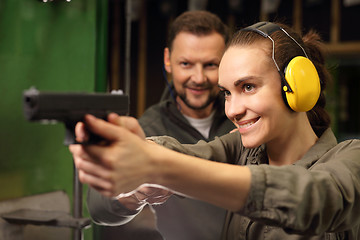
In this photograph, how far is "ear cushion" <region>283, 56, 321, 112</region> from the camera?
849 millimetres

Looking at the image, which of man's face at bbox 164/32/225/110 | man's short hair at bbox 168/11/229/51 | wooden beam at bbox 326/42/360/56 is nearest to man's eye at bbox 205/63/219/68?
man's face at bbox 164/32/225/110

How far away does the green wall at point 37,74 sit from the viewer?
945 millimetres

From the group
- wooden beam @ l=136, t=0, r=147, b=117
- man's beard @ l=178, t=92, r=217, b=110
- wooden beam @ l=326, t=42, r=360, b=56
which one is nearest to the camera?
man's beard @ l=178, t=92, r=217, b=110

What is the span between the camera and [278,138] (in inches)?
37.2

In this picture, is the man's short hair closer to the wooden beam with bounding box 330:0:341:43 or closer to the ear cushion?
the ear cushion

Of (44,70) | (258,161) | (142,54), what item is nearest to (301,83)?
(258,161)

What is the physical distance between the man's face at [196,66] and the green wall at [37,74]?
1.41ft

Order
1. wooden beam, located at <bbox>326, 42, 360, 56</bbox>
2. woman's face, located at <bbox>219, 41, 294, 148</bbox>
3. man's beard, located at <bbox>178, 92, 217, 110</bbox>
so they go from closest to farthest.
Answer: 1. woman's face, located at <bbox>219, 41, 294, 148</bbox>
2. man's beard, located at <bbox>178, 92, 217, 110</bbox>
3. wooden beam, located at <bbox>326, 42, 360, 56</bbox>

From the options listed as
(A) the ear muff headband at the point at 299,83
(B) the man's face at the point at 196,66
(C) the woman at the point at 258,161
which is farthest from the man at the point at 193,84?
(A) the ear muff headband at the point at 299,83

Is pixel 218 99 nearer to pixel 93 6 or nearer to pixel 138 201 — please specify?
pixel 93 6

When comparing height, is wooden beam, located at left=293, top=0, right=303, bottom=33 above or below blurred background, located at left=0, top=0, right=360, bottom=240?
above

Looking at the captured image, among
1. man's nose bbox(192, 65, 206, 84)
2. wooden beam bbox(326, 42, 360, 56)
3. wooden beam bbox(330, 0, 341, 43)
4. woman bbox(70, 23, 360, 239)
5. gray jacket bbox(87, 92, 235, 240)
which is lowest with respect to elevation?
gray jacket bbox(87, 92, 235, 240)

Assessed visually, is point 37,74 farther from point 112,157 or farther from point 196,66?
point 196,66

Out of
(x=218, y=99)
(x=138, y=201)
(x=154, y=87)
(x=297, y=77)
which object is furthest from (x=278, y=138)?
(x=154, y=87)
